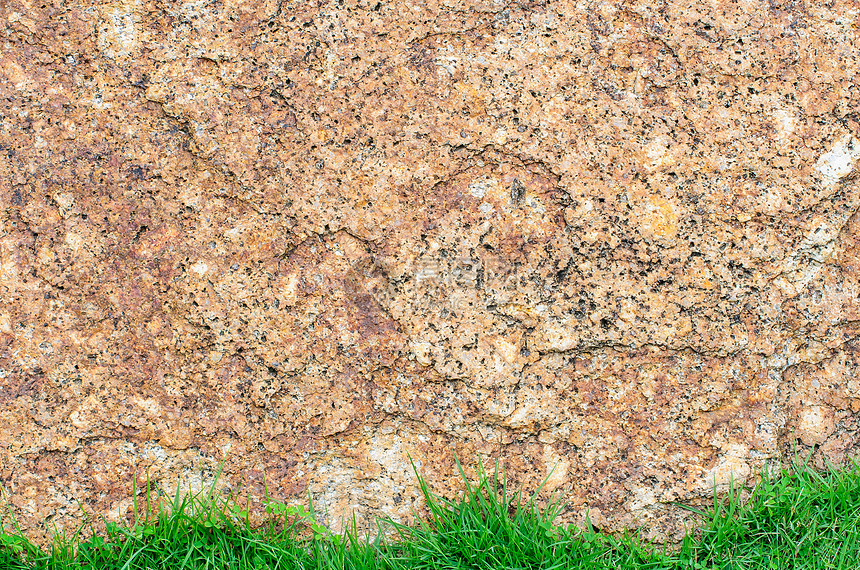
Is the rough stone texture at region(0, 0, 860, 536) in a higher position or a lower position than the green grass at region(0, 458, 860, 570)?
higher

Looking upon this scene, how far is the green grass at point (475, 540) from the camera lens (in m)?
2.23

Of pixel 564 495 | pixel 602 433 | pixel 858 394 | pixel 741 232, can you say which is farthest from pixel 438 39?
pixel 858 394

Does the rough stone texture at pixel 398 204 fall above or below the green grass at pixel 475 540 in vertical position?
above

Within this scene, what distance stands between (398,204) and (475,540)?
0.93 m

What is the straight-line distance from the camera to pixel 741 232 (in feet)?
7.10

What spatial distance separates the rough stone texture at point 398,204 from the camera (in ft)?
7.07

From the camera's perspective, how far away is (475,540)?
2236 mm

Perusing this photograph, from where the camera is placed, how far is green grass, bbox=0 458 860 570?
2.23 metres

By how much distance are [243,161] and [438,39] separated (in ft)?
1.98

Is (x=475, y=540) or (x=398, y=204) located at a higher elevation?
(x=398, y=204)

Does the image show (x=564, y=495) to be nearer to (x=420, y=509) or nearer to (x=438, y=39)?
(x=420, y=509)

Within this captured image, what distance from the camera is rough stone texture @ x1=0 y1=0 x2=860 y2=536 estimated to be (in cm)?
215

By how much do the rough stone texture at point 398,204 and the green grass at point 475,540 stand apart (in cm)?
22

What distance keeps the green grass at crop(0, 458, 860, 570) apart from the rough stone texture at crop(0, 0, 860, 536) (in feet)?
0.74
